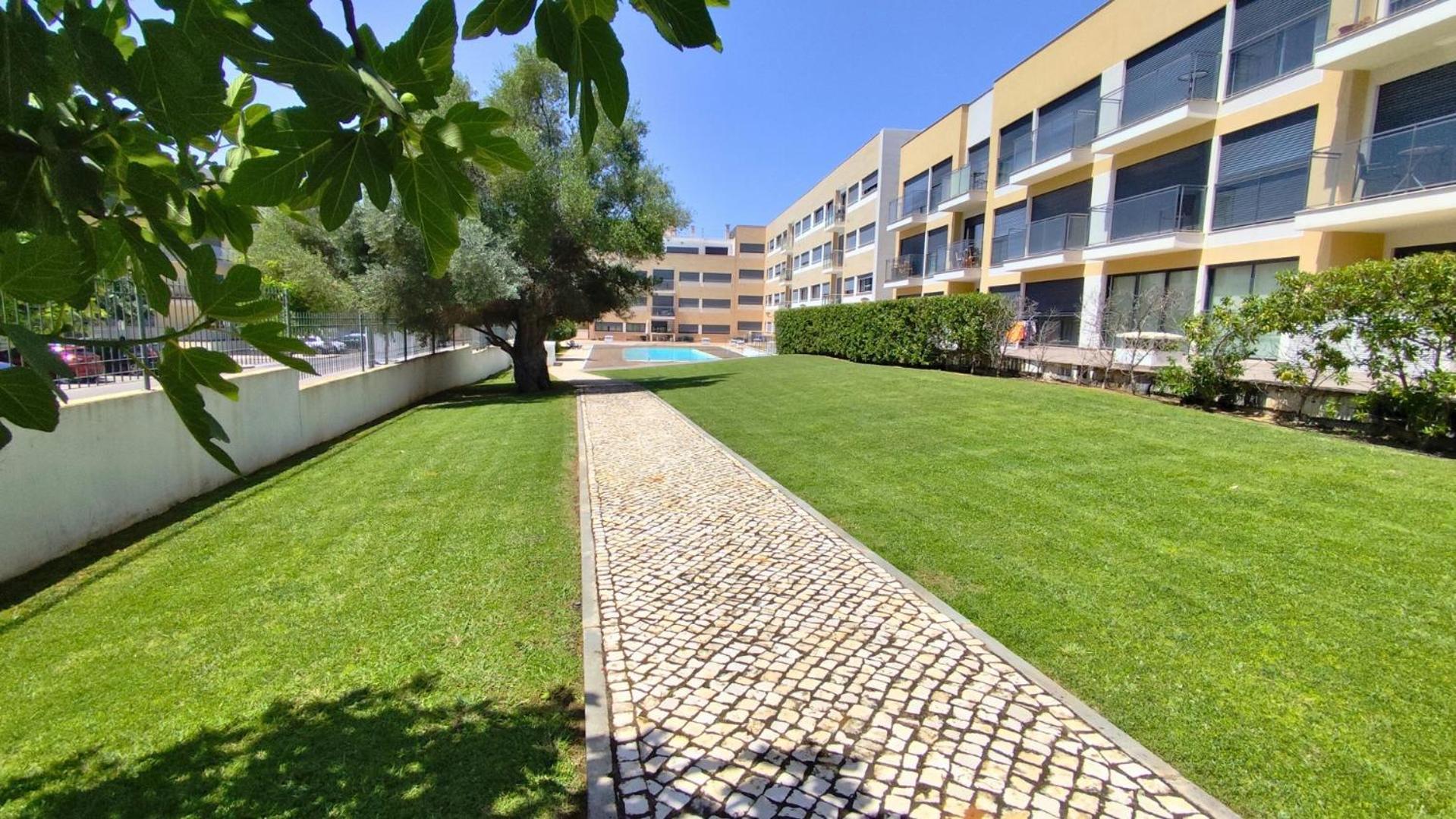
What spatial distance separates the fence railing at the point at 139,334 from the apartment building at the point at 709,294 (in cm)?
6422

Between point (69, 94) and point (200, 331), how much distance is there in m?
0.45

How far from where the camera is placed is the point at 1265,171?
49.7ft

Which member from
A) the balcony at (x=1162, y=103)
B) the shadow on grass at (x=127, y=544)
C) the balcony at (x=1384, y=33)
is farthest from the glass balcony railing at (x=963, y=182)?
the shadow on grass at (x=127, y=544)

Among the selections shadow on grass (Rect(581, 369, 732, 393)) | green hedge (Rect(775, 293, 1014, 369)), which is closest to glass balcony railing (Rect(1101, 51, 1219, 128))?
green hedge (Rect(775, 293, 1014, 369))

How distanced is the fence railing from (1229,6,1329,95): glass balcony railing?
19.3m

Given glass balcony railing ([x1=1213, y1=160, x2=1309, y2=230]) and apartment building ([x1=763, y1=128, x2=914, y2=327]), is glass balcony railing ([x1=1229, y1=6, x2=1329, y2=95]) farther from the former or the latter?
apartment building ([x1=763, y1=128, x2=914, y2=327])

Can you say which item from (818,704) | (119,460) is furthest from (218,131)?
(119,460)

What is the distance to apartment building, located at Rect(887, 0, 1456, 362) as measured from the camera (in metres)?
12.2

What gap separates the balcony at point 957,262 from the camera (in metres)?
27.8

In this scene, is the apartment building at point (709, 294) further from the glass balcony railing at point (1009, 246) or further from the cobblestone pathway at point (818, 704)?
the cobblestone pathway at point (818, 704)

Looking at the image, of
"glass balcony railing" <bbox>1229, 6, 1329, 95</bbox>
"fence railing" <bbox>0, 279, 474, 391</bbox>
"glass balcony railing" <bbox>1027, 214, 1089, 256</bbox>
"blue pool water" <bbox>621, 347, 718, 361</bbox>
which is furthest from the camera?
"blue pool water" <bbox>621, 347, 718, 361</bbox>

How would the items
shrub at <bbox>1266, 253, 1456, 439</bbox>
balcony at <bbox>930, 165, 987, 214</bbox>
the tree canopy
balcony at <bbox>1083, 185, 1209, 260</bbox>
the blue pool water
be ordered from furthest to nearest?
1. the blue pool water
2. balcony at <bbox>930, 165, 987, 214</bbox>
3. balcony at <bbox>1083, 185, 1209, 260</bbox>
4. shrub at <bbox>1266, 253, 1456, 439</bbox>
5. the tree canopy

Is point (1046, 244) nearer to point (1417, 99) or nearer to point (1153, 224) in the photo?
point (1153, 224)

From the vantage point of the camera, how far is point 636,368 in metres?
31.7
